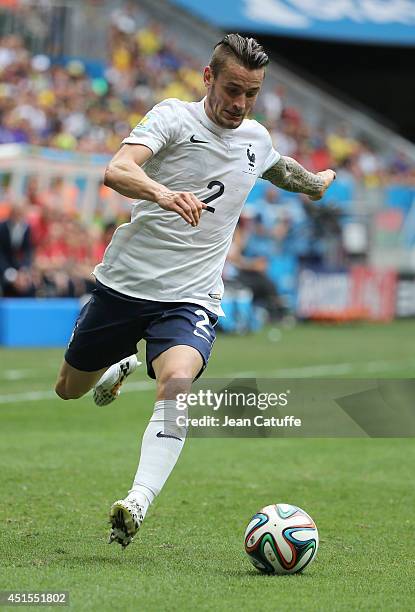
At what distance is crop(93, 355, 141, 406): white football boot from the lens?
689cm

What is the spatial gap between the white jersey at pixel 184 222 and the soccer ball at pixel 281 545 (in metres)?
1.21

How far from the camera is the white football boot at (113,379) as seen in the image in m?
6.89

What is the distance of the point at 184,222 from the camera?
18.5ft

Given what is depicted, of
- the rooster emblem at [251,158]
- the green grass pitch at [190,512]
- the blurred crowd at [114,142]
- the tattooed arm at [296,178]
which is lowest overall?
the blurred crowd at [114,142]

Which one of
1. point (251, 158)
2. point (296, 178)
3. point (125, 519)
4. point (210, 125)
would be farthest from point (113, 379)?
point (125, 519)

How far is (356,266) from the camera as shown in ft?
89.4

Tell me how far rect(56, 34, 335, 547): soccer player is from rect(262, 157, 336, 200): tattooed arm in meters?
0.17

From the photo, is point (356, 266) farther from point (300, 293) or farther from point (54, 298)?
point (54, 298)

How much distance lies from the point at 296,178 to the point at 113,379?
5.40 feet

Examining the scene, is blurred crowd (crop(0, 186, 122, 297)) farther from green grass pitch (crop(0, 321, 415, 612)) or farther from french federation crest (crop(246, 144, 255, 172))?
french federation crest (crop(246, 144, 255, 172))

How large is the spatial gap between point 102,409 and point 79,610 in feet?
24.4

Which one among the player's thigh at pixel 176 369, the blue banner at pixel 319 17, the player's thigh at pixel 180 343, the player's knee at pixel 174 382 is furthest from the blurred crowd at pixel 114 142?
the player's knee at pixel 174 382

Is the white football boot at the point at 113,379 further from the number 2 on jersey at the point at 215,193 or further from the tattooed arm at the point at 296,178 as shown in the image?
the number 2 on jersey at the point at 215,193

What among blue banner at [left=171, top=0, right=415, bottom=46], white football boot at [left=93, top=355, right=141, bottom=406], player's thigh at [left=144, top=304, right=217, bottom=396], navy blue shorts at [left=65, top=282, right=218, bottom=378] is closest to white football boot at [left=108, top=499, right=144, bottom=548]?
player's thigh at [left=144, top=304, right=217, bottom=396]
